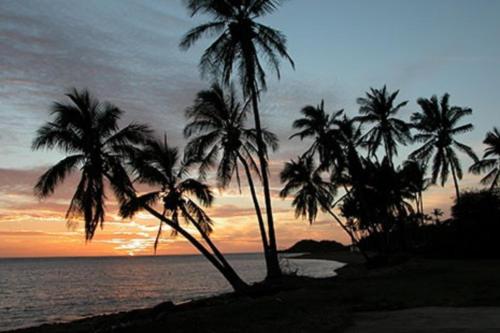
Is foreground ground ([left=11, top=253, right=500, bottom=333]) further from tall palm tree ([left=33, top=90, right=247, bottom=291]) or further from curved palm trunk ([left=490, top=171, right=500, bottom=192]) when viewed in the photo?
curved palm trunk ([left=490, top=171, right=500, bottom=192])

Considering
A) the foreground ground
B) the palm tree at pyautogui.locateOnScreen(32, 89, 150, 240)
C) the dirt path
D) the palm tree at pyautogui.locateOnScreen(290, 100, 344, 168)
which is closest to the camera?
the dirt path

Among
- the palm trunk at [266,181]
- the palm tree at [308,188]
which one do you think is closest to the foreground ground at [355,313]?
the palm trunk at [266,181]

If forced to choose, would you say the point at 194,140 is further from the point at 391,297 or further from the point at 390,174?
the point at 390,174

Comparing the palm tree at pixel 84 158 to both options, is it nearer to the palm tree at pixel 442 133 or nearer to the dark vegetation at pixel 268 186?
the dark vegetation at pixel 268 186

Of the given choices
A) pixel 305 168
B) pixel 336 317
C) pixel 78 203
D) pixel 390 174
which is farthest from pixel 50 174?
pixel 390 174

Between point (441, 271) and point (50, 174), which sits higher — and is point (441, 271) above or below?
below

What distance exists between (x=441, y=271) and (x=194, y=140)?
51.9ft

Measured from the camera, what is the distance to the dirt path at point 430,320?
10.5 metres

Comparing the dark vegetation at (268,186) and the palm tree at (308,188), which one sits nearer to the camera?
the dark vegetation at (268,186)

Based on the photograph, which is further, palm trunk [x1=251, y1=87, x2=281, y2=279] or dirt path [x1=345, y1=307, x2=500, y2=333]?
palm trunk [x1=251, y1=87, x2=281, y2=279]

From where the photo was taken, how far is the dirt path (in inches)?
412

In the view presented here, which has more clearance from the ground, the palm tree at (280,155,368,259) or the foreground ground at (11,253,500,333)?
the palm tree at (280,155,368,259)

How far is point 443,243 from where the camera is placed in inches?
1634

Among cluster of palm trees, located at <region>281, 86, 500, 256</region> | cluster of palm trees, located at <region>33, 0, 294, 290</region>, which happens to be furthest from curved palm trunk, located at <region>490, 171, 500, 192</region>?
cluster of palm trees, located at <region>33, 0, 294, 290</region>
